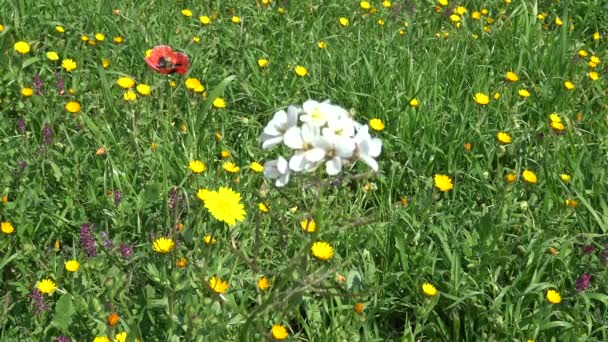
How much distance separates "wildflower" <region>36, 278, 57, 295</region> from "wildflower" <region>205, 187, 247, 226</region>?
0.46 m

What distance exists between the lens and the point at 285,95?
9.95ft

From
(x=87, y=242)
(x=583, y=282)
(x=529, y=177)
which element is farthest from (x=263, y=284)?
(x=529, y=177)

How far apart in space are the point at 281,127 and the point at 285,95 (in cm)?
165

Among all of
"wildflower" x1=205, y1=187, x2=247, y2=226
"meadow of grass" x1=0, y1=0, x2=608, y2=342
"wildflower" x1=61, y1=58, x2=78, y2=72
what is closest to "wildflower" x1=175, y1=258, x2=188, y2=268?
"meadow of grass" x1=0, y1=0, x2=608, y2=342

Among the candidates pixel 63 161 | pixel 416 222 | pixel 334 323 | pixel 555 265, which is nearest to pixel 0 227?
pixel 63 161

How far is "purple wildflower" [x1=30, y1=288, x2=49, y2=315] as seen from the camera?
1828 mm

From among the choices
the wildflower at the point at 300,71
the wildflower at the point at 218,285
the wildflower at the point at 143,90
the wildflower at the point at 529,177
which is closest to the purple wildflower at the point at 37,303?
the wildflower at the point at 218,285

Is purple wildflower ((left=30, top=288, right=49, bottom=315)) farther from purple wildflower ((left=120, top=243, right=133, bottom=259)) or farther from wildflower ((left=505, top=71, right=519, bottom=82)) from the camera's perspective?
wildflower ((left=505, top=71, right=519, bottom=82))

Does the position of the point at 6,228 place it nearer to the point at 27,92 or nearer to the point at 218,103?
the point at 27,92

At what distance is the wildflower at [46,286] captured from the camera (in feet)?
6.17

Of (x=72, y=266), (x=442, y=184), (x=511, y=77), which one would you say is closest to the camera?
(x=72, y=266)

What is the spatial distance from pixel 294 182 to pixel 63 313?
2.35 ft

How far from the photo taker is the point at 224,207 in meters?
1.93

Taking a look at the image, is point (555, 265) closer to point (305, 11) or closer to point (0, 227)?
point (0, 227)
